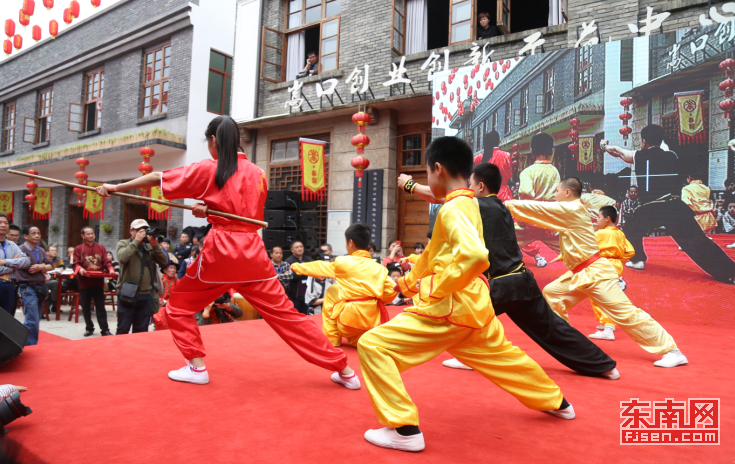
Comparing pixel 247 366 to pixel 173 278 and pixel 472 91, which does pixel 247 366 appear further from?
pixel 472 91

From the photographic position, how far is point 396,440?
6.85ft

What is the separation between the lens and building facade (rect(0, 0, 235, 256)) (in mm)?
12680

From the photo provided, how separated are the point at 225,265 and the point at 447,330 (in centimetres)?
147

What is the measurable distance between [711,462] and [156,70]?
589 inches

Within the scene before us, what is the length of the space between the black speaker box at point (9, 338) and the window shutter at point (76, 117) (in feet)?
48.0

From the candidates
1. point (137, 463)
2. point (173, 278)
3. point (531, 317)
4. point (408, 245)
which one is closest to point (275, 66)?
point (408, 245)

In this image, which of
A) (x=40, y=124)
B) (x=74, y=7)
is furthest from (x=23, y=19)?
(x=40, y=124)

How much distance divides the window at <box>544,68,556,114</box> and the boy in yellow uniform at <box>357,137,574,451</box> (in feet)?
19.0

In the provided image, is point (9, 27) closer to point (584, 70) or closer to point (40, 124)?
point (40, 124)

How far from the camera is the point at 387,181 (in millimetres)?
9945

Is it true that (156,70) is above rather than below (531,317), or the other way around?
above

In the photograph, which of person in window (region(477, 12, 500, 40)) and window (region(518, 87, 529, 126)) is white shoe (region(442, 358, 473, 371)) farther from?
person in window (region(477, 12, 500, 40))

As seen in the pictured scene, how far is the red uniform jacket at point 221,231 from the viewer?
2893 millimetres

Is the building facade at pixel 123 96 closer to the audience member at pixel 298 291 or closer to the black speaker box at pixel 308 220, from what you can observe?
the black speaker box at pixel 308 220
